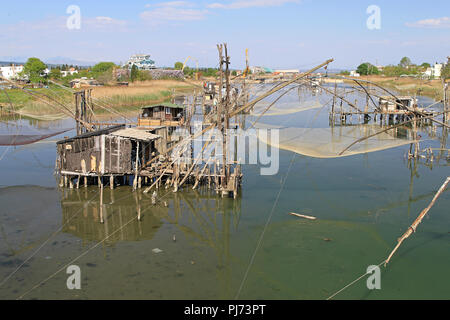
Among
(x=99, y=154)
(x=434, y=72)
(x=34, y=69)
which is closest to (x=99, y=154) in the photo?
(x=99, y=154)

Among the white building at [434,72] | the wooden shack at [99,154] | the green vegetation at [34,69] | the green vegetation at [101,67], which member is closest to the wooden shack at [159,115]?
the wooden shack at [99,154]

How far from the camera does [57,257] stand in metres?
10.0

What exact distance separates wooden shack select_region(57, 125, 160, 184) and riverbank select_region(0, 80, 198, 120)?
15.1 metres

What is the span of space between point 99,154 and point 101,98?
27194 mm

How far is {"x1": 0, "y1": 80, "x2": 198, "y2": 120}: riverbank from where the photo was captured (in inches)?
1312

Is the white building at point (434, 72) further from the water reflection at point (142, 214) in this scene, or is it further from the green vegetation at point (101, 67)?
the water reflection at point (142, 214)

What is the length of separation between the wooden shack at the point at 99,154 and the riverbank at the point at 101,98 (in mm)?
15059

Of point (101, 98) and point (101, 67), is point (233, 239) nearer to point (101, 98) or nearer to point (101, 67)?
point (101, 98)

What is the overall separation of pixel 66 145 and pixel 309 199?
9.78 meters

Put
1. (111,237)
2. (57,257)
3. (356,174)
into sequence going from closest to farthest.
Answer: (57,257) → (111,237) → (356,174)
